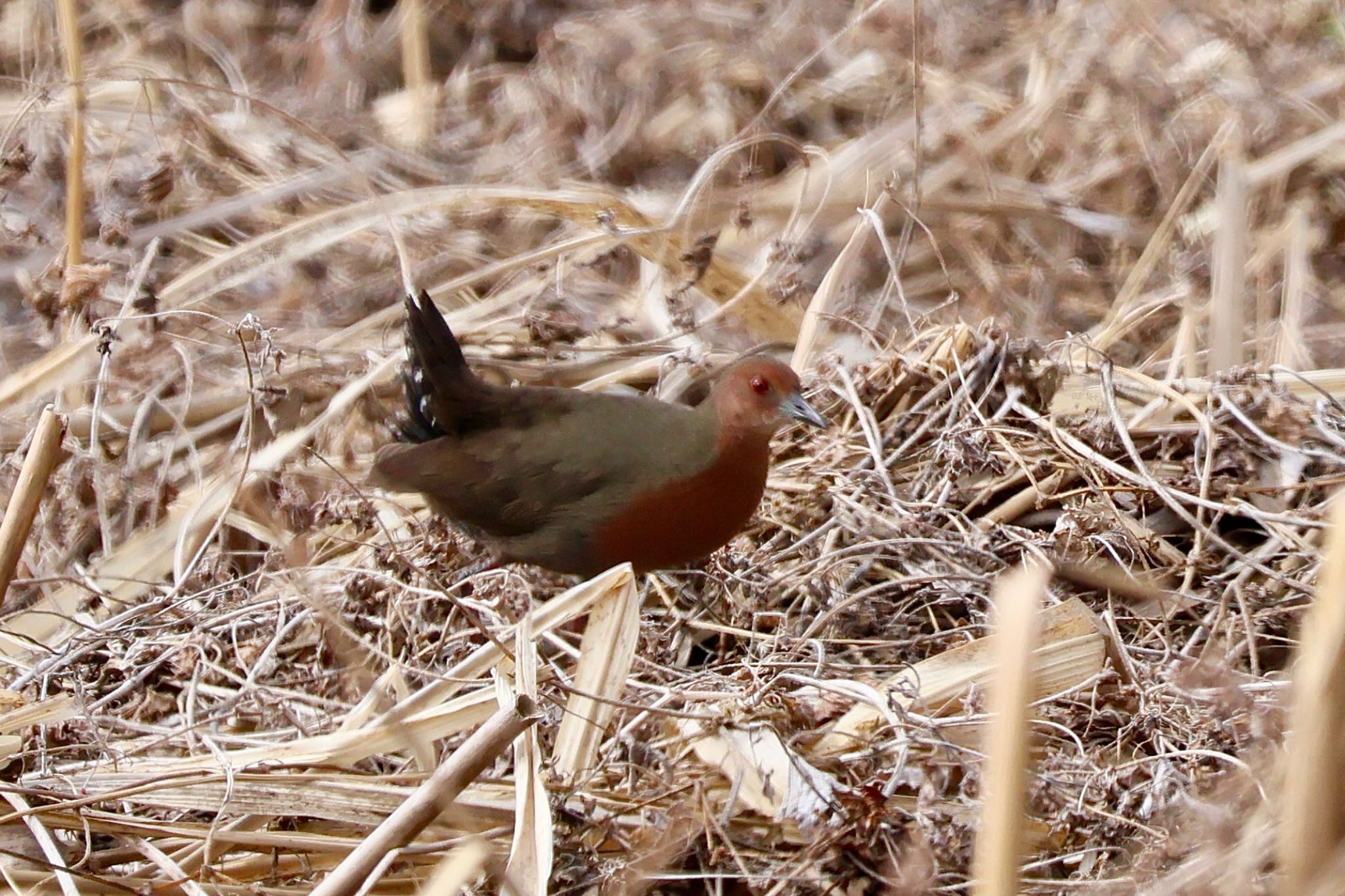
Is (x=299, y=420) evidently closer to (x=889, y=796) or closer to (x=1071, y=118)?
(x=889, y=796)

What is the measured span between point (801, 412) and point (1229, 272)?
1.18 metres

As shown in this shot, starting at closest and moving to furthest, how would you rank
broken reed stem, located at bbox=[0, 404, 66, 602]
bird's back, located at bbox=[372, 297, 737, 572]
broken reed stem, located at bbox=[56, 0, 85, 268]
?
broken reed stem, located at bbox=[0, 404, 66, 602] → broken reed stem, located at bbox=[56, 0, 85, 268] → bird's back, located at bbox=[372, 297, 737, 572]

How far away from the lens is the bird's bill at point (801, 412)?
3.01 metres

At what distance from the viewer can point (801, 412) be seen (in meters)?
3.04

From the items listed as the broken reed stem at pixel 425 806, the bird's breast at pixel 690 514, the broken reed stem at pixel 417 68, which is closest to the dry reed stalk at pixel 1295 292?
the bird's breast at pixel 690 514

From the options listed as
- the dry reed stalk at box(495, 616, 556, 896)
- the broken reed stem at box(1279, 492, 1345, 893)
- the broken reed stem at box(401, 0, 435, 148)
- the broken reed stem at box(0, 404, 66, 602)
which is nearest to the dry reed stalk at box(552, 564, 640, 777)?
the dry reed stalk at box(495, 616, 556, 896)

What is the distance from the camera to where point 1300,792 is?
1245mm

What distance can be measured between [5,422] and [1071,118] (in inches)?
126

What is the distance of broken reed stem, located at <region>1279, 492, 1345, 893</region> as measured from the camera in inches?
48.3

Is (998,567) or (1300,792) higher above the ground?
(1300,792)

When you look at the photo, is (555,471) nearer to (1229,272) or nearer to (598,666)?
(598,666)

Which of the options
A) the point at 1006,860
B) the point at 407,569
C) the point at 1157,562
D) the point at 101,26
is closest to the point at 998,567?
the point at 1157,562

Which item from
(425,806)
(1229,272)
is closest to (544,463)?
(425,806)

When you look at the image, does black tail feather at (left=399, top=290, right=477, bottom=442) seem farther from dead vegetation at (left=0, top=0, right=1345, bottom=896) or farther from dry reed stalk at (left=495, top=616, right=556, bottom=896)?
dry reed stalk at (left=495, top=616, right=556, bottom=896)
